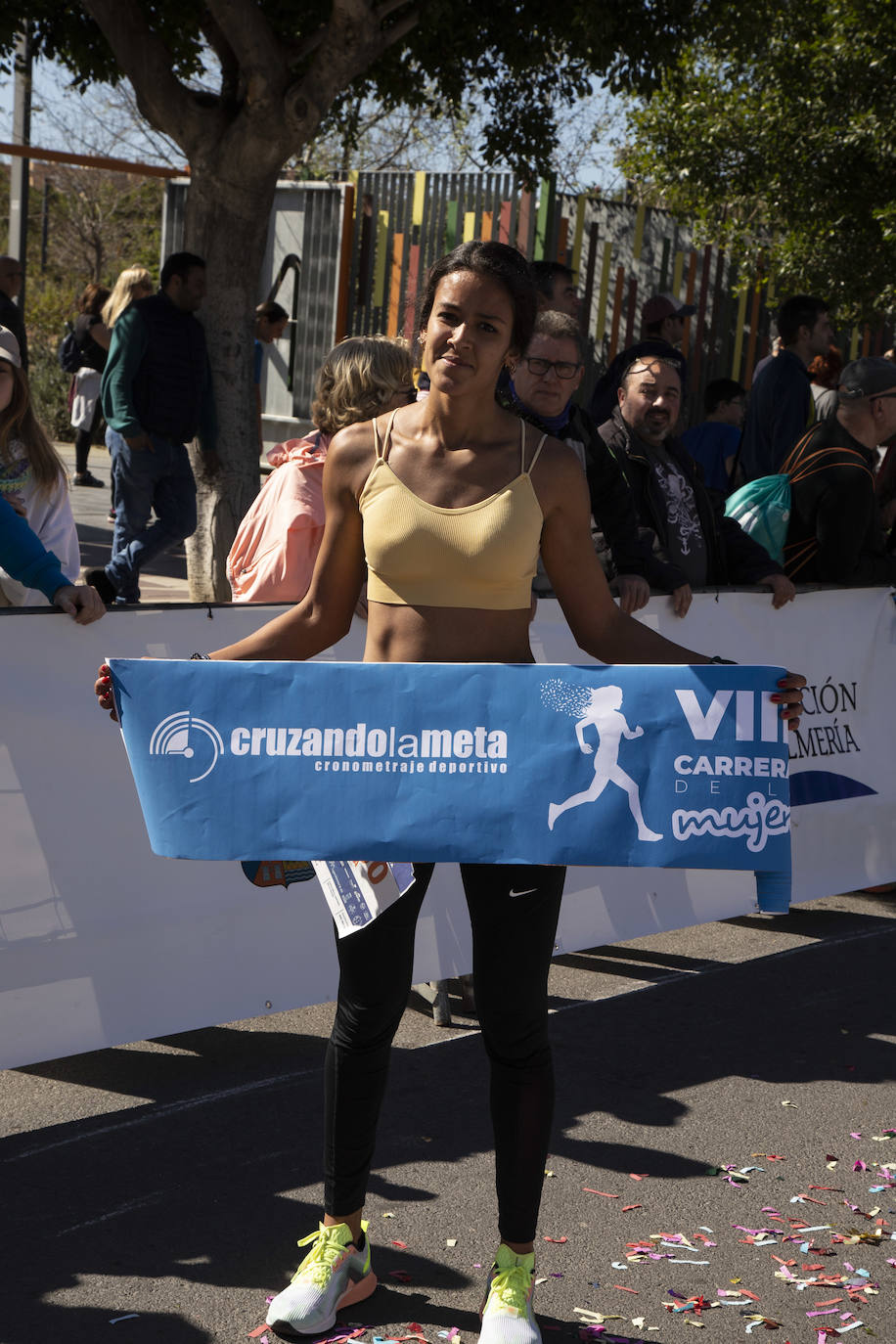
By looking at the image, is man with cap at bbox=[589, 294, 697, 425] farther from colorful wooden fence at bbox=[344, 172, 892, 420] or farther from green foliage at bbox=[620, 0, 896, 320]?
colorful wooden fence at bbox=[344, 172, 892, 420]

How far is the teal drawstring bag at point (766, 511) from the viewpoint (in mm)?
6148

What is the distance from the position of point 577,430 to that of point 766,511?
47.7 inches

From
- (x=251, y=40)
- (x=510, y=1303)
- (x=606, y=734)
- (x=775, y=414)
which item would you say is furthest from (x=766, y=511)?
(x=251, y=40)

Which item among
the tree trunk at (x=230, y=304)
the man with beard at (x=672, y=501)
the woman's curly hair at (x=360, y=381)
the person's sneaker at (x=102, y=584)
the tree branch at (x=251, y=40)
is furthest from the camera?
the tree trunk at (x=230, y=304)

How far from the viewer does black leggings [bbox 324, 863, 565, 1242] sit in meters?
3.04

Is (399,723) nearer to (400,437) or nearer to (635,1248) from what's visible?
(400,437)

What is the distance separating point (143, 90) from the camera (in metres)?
9.95

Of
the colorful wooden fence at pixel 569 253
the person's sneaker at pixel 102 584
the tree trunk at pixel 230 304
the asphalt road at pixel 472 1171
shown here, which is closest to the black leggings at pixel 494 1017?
the asphalt road at pixel 472 1171

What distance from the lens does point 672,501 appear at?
5.65 m

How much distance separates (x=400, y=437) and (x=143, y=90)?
7865mm

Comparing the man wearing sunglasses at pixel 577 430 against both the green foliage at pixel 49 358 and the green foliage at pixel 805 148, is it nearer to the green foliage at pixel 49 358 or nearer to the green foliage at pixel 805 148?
the green foliage at pixel 805 148

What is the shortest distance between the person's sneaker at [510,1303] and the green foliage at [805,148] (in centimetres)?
1292

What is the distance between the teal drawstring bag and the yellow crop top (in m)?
3.26

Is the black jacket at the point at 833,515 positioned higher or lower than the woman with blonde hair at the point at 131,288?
lower
